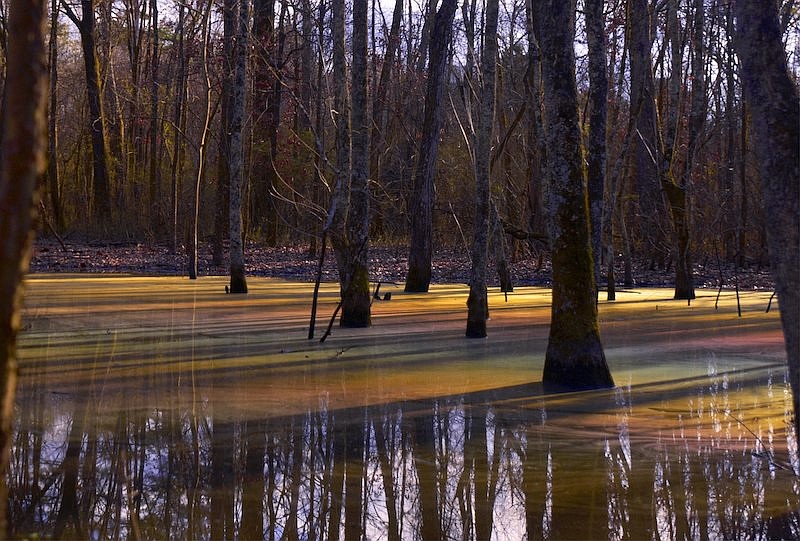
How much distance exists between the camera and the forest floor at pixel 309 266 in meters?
22.1

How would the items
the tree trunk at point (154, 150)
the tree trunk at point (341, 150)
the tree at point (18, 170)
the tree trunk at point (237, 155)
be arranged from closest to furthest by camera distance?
the tree at point (18, 170), the tree trunk at point (341, 150), the tree trunk at point (237, 155), the tree trunk at point (154, 150)

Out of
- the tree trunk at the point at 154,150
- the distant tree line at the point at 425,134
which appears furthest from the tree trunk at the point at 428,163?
the tree trunk at the point at 154,150

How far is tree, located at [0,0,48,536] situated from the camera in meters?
1.58

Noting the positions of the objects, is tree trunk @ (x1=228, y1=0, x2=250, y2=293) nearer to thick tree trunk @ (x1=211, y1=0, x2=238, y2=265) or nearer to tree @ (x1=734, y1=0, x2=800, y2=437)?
thick tree trunk @ (x1=211, y1=0, x2=238, y2=265)

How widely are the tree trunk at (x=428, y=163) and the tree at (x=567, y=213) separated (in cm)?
884

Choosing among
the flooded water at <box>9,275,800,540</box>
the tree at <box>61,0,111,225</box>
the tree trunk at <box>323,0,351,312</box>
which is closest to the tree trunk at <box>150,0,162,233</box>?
the tree at <box>61,0,111,225</box>

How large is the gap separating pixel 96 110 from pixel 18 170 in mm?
33092

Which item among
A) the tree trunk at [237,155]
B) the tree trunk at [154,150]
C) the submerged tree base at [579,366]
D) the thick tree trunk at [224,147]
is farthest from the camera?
the tree trunk at [154,150]

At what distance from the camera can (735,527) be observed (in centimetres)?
453

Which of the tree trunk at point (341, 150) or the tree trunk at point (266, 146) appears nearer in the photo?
the tree trunk at point (341, 150)

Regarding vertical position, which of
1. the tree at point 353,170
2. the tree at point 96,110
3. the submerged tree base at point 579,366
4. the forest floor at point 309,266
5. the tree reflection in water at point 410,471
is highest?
the tree at point 96,110

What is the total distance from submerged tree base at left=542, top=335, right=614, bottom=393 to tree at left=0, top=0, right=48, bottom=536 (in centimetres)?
661

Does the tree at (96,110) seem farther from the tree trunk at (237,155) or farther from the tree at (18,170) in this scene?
the tree at (18,170)

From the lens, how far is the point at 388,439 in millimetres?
6238
